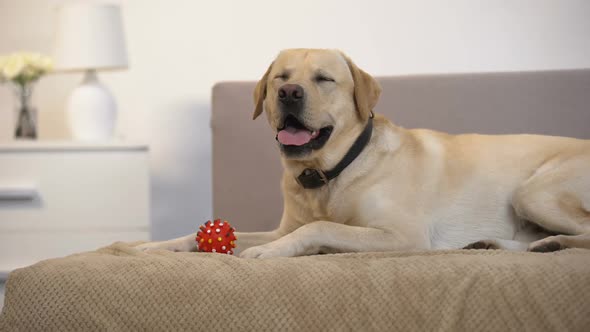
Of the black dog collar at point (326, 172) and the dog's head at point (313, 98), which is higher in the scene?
the dog's head at point (313, 98)

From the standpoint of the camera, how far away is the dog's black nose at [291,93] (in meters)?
2.13

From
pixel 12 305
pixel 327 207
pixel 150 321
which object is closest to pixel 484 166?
pixel 327 207

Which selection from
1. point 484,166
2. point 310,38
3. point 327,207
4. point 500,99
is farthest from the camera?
point 310,38

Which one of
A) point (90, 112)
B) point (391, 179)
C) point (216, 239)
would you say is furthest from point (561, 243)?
point (90, 112)

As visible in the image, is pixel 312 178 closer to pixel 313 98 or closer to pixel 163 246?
pixel 313 98

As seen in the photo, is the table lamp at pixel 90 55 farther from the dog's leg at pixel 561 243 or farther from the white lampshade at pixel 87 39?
the dog's leg at pixel 561 243

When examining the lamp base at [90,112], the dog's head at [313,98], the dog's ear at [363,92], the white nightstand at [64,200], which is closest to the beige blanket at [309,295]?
the dog's head at [313,98]

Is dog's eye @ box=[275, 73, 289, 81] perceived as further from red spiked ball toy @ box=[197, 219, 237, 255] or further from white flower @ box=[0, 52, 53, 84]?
white flower @ box=[0, 52, 53, 84]

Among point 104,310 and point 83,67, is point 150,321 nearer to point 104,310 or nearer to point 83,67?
point 104,310

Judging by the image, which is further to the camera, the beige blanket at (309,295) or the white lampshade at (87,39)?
the white lampshade at (87,39)

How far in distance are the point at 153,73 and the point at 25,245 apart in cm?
116

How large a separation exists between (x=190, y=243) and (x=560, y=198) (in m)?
1.15

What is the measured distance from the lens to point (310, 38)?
3.85 meters

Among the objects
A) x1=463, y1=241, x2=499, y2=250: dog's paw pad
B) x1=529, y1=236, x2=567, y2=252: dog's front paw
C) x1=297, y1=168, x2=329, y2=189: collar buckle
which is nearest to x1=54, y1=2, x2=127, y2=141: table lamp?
x1=297, y1=168, x2=329, y2=189: collar buckle
